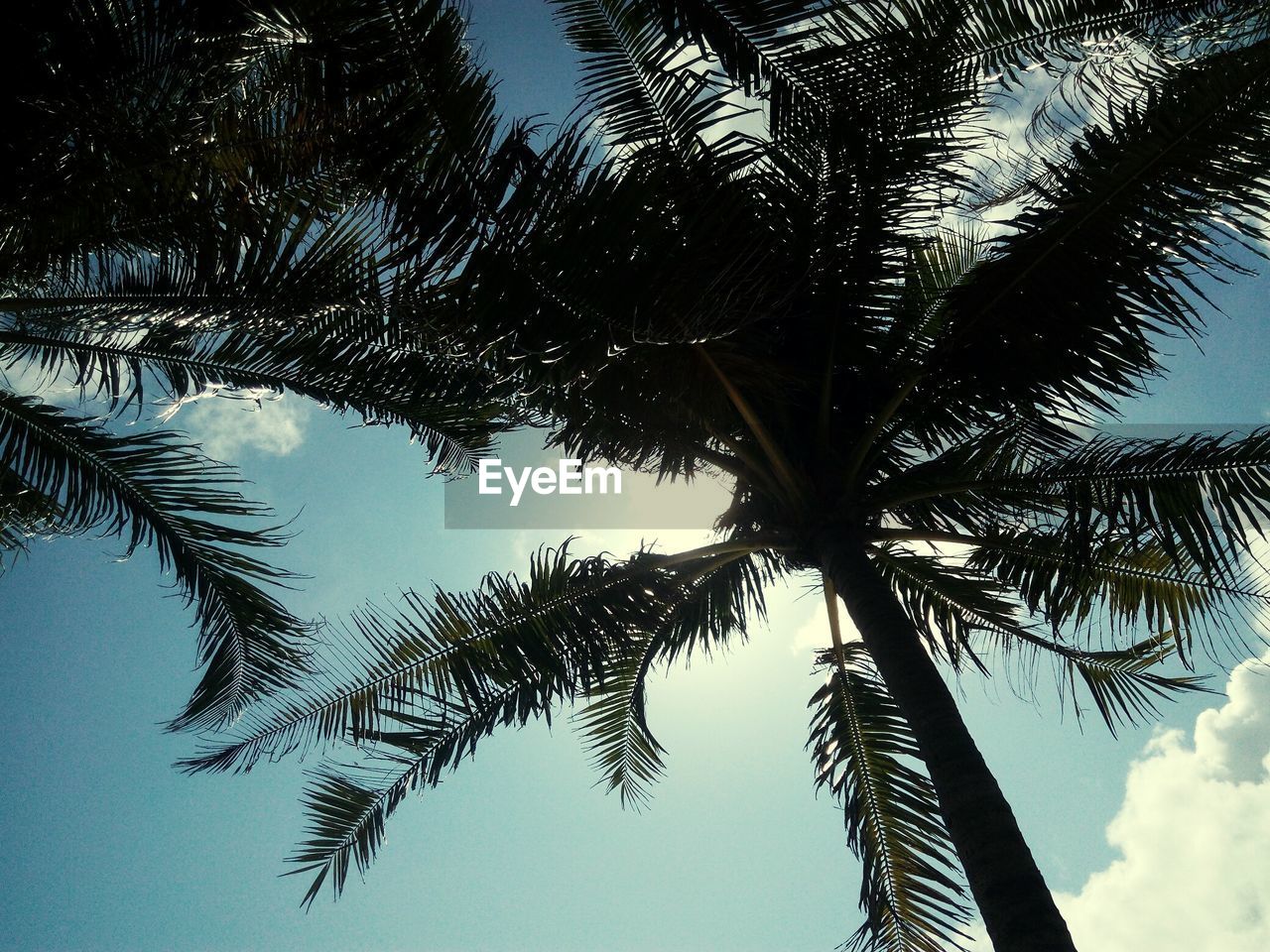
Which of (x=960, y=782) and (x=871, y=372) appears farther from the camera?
(x=871, y=372)

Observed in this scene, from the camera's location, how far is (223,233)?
161 inches

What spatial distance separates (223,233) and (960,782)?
4200 mm

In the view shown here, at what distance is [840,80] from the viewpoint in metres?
4.48

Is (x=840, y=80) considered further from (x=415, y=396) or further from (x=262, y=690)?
(x=262, y=690)

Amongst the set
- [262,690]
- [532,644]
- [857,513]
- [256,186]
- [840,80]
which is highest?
[840,80]

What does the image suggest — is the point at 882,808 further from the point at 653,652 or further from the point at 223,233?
the point at 223,233

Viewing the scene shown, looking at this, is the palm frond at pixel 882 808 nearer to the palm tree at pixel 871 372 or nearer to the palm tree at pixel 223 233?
the palm tree at pixel 871 372

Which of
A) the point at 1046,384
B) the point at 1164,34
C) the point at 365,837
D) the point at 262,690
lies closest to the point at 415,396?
Result: the point at 262,690

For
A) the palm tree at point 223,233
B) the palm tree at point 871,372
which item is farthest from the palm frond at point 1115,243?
the palm tree at point 223,233

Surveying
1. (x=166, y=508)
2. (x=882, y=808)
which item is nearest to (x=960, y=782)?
(x=882, y=808)

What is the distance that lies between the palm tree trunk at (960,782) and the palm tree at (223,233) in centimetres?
237

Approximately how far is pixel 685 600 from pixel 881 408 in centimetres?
184

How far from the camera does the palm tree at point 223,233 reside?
3.78 metres

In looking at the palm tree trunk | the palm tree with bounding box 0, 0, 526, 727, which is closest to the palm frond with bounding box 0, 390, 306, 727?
the palm tree with bounding box 0, 0, 526, 727
